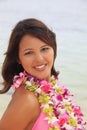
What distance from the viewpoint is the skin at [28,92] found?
1832mm

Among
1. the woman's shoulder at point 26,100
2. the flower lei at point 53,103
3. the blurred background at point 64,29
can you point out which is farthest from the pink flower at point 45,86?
the blurred background at point 64,29

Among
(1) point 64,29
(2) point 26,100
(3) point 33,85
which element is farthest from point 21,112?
(1) point 64,29

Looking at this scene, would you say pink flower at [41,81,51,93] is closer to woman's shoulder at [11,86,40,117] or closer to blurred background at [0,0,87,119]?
woman's shoulder at [11,86,40,117]

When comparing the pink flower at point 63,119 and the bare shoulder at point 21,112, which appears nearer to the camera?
the bare shoulder at point 21,112

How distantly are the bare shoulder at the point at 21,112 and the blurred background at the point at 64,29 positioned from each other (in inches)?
38.7

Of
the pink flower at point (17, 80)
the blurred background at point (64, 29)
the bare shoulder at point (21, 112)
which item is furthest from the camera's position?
the blurred background at point (64, 29)

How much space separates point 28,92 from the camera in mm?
1897

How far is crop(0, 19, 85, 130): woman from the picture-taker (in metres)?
1.85

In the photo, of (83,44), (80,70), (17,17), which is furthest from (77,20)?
(80,70)

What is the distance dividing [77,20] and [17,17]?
1200 millimetres

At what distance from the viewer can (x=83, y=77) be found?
4875mm

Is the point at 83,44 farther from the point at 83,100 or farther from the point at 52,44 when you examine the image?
the point at 52,44

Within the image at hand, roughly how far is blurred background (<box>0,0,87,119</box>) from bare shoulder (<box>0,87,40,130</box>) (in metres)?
0.98

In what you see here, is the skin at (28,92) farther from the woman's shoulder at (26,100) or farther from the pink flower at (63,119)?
the pink flower at (63,119)
